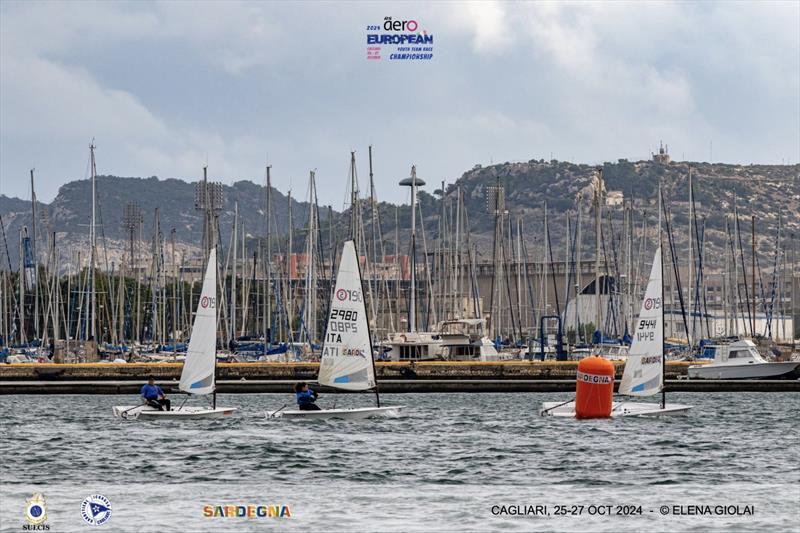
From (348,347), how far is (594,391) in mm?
8206

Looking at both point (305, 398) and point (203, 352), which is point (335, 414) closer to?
point (305, 398)

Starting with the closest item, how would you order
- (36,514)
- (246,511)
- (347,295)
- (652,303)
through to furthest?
(36,514) → (246,511) → (347,295) → (652,303)

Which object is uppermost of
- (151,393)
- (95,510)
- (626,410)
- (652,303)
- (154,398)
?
(652,303)

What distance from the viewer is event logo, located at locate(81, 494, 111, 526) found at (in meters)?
23.9

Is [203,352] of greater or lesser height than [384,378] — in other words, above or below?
above

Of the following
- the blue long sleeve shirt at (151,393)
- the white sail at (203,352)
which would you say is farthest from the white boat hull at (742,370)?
the blue long sleeve shirt at (151,393)

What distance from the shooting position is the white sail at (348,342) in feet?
151

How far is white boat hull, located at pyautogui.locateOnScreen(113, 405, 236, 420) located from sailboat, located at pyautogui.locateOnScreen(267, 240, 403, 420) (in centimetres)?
242

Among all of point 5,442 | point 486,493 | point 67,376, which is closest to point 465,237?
point 67,376

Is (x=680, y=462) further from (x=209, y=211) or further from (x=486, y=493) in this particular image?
(x=209, y=211)

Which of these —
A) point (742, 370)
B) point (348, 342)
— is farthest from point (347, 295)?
point (742, 370)

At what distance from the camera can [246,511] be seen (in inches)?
1009

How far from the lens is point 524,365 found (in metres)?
78.3

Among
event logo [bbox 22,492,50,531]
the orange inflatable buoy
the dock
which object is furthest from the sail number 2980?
the dock
